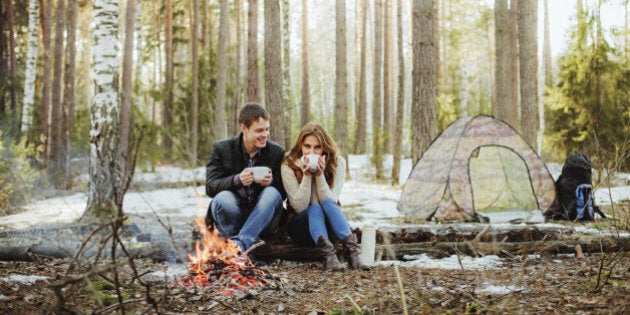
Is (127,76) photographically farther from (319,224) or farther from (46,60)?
(319,224)

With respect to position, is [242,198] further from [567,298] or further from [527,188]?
[527,188]

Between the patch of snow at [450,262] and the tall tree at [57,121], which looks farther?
the tall tree at [57,121]

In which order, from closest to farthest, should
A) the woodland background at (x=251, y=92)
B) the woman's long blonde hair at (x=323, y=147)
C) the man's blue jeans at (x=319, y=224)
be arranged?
the man's blue jeans at (x=319, y=224) < the woman's long blonde hair at (x=323, y=147) < the woodland background at (x=251, y=92)

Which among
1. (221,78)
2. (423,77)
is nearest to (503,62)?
(423,77)

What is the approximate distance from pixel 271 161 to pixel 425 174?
351 cm

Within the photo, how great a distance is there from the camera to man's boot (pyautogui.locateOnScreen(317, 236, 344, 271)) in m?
4.12

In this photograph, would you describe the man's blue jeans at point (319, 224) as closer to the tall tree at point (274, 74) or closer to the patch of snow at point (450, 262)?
the patch of snow at point (450, 262)

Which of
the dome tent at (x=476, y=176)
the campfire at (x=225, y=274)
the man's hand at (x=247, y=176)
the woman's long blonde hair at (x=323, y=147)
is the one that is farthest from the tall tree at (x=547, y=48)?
the campfire at (x=225, y=274)

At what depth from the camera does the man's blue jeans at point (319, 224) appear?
13.9 feet

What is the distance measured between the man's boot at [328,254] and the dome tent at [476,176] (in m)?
3.02

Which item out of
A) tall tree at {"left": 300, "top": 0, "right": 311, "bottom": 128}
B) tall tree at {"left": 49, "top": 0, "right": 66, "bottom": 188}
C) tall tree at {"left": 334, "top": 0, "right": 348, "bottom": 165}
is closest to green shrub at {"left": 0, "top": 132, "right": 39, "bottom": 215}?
tall tree at {"left": 49, "top": 0, "right": 66, "bottom": 188}

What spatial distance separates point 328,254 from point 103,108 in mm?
4107

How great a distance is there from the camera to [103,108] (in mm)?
6750

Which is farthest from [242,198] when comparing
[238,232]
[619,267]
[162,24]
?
[162,24]
